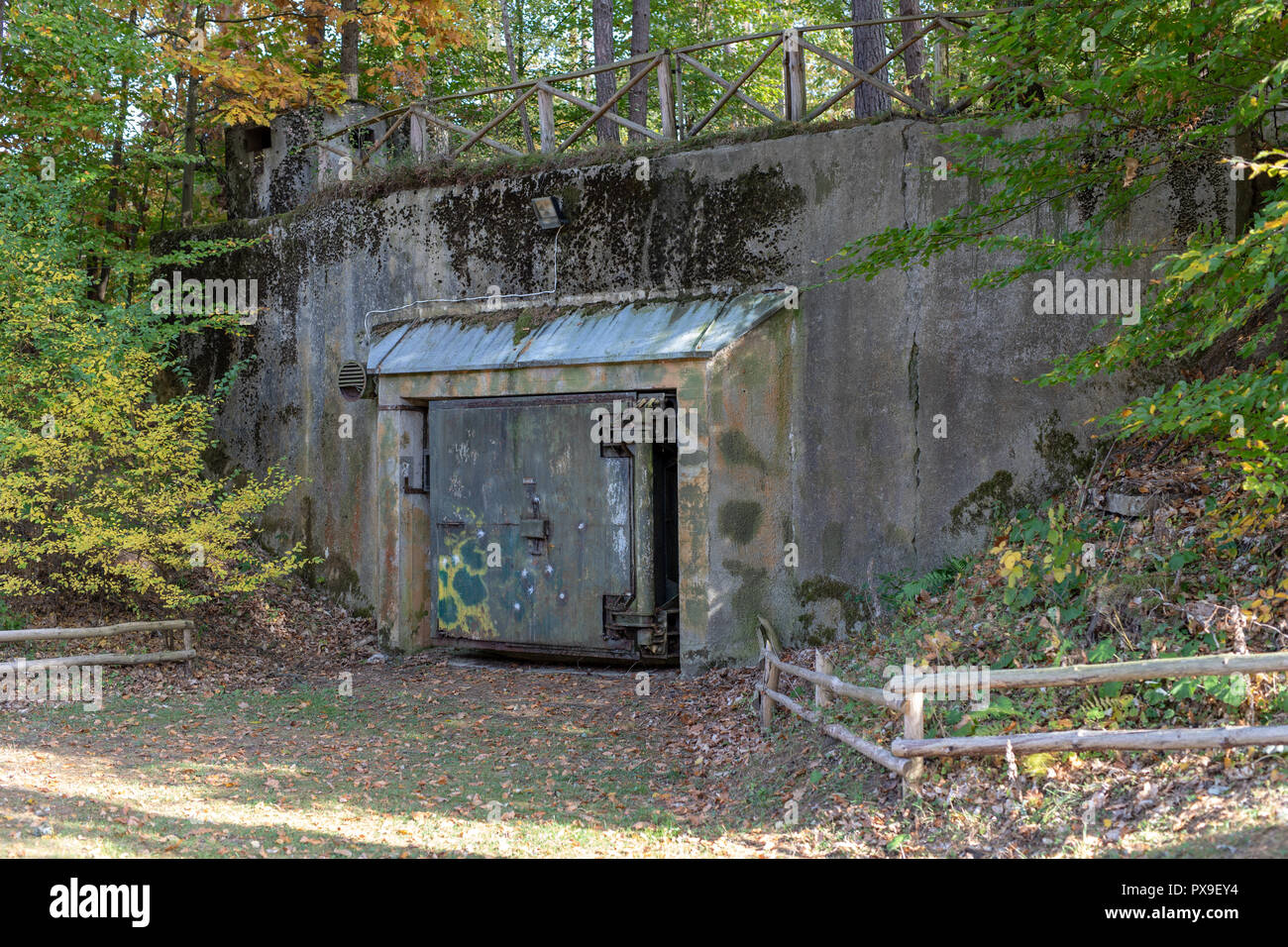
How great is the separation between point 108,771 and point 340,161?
7825mm

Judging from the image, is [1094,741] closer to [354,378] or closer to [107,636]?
[107,636]

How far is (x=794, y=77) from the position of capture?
9.26 metres

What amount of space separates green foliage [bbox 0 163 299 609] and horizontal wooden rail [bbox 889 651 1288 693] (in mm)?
6417

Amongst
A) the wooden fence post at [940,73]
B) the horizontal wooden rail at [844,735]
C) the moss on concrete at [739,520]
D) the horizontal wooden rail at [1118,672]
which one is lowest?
the horizontal wooden rail at [844,735]

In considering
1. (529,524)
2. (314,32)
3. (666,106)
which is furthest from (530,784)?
(314,32)

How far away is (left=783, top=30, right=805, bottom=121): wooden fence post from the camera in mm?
9172

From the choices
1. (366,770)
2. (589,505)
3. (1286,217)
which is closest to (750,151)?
(589,505)

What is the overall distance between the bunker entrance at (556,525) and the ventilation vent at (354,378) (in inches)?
44.9

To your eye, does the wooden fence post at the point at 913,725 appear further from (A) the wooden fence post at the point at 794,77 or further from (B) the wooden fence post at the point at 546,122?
(B) the wooden fence post at the point at 546,122

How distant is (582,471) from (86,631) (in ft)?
13.8

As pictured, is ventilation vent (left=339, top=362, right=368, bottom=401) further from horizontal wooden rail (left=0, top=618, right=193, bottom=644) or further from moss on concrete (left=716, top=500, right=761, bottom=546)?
moss on concrete (left=716, top=500, right=761, bottom=546)

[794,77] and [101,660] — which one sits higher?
[794,77]

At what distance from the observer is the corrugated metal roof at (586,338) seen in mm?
8648

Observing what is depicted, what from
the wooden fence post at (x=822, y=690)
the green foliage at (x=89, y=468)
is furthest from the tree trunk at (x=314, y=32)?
the wooden fence post at (x=822, y=690)
